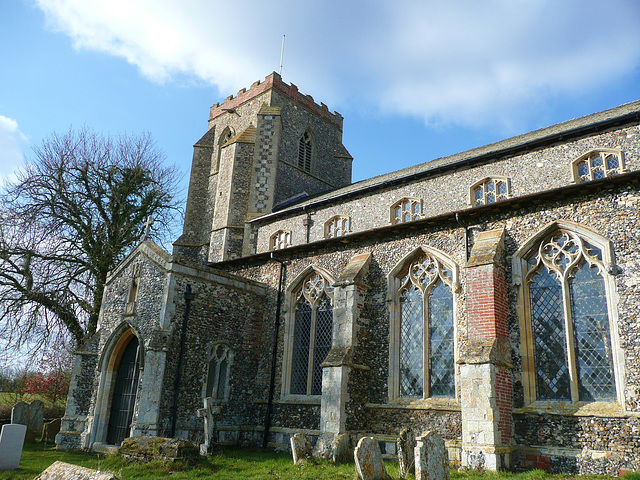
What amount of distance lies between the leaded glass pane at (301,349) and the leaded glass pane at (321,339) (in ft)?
1.18

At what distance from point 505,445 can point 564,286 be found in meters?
3.50

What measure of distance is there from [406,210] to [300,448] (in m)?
8.89

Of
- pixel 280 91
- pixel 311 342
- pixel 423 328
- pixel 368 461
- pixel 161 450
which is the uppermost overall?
pixel 280 91

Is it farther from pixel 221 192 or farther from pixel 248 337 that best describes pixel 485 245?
pixel 221 192

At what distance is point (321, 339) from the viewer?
14797 mm

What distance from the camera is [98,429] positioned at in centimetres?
1454

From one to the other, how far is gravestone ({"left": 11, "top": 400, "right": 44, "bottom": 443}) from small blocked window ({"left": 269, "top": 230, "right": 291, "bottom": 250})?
35.0ft

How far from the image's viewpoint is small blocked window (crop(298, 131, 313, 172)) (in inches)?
1110

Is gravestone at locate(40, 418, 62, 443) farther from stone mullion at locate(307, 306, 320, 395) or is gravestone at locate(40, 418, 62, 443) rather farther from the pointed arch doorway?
stone mullion at locate(307, 306, 320, 395)

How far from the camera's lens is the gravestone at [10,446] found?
35.4ft

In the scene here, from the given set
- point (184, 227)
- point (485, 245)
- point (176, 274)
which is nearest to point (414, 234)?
point (485, 245)

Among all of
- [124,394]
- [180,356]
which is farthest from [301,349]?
[124,394]

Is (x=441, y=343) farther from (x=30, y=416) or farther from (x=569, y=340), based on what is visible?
(x=30, y=416)

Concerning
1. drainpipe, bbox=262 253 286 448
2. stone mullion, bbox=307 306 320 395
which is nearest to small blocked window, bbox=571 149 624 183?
stone mullion, bbox=307 306 320 395
